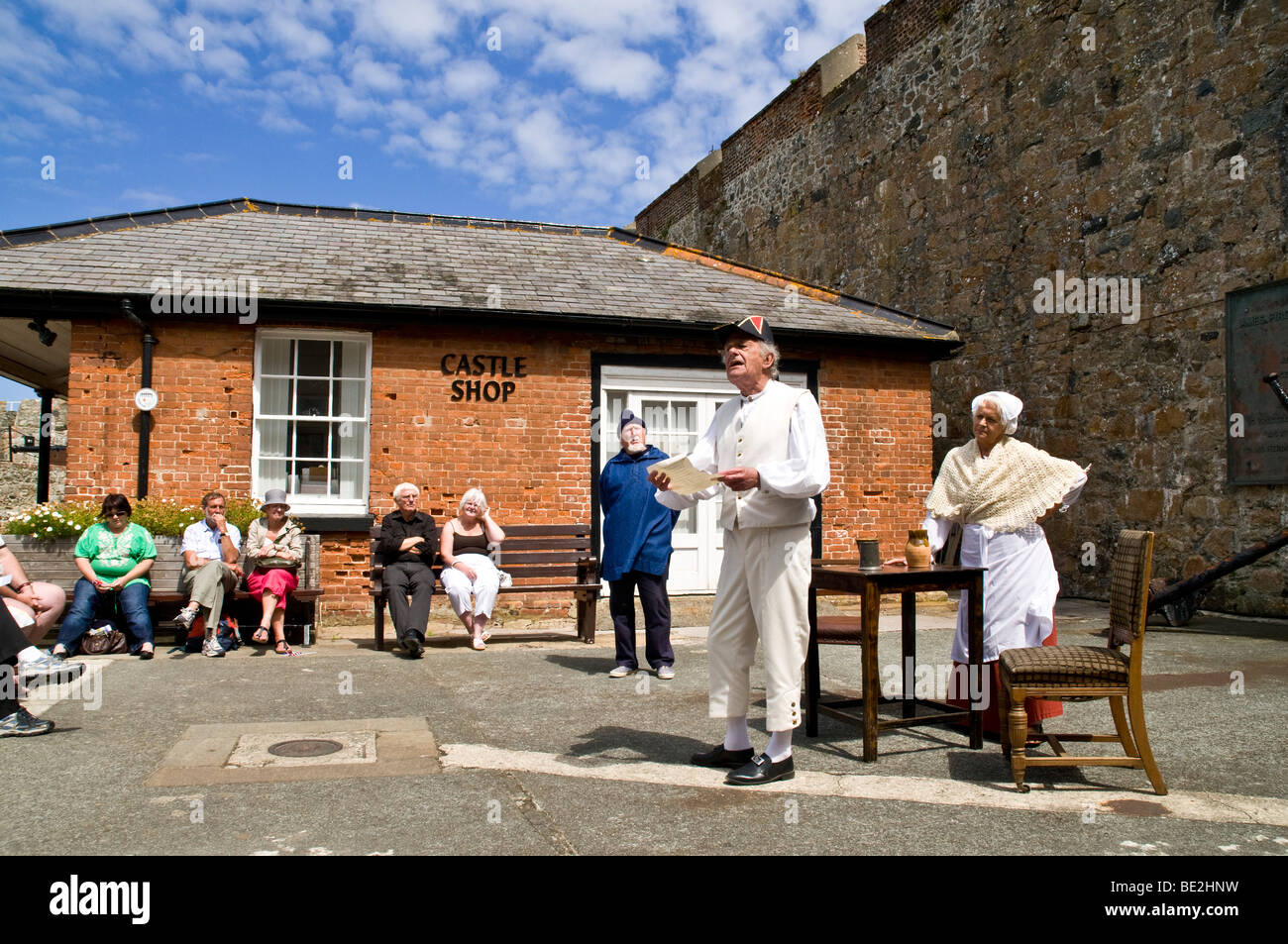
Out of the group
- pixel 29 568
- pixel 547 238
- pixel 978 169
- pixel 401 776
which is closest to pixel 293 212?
pixel 547 238

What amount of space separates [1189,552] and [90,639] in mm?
11099

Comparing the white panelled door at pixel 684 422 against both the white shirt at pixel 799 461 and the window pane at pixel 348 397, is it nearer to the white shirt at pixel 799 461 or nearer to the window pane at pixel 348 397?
the window pane at pixel 348 397

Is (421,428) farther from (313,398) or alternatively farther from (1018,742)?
(1018,742)

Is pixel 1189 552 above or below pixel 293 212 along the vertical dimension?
below

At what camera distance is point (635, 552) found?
771 cm

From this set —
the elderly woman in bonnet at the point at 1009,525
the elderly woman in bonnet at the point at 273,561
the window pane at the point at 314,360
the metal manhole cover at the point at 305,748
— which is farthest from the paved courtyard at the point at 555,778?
the window pane at the point at 314,360

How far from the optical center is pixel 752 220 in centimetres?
2138

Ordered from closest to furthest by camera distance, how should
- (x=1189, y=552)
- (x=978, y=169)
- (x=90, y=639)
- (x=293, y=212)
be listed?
1. (x=90, y=639)
2. (x=1189, y=552)
3. (x=293, y=212)
4. (x=978, y=169)

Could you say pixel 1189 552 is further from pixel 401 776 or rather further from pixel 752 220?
pixel 752 220

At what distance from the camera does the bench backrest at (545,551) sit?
10.1m

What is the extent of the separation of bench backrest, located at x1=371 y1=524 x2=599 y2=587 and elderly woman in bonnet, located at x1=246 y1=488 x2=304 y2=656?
1104 millimetres

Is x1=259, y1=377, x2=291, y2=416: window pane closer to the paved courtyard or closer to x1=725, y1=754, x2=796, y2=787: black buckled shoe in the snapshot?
the paved courtyard

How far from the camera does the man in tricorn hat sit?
455 centimetres

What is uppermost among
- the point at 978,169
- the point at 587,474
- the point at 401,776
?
the point at 978,169
